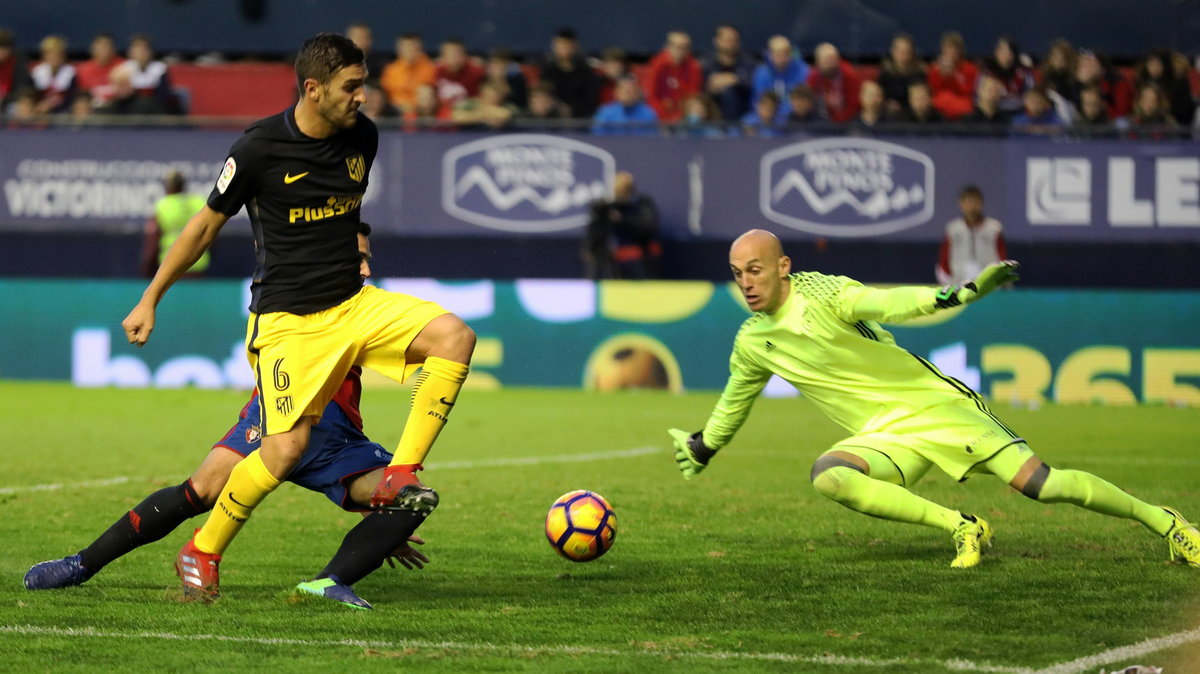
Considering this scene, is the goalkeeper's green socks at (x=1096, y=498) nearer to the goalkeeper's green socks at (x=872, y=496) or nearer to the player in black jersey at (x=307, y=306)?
the goalkeeper's green socks at (x=872, y=496)

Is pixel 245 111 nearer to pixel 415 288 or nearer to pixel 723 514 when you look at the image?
pixel 415 288

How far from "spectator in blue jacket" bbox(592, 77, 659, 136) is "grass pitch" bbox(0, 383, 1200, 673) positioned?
6.41 meters

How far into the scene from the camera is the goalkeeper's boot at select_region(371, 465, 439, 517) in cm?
589

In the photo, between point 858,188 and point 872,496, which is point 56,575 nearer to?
point 872,496

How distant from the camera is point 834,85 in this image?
1867cm

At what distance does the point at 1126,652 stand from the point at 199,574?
3325 mm

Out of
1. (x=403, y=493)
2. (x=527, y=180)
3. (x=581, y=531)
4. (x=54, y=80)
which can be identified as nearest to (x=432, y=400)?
(x=403, y=493)

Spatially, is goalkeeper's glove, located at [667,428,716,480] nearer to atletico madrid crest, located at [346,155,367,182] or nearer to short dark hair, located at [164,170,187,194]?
atletico madrid crest, located at [346,155,367,182]

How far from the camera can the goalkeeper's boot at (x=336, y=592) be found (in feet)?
20.0

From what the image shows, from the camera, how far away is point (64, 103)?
19.3 meters

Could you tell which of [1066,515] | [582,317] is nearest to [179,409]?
[582,317]

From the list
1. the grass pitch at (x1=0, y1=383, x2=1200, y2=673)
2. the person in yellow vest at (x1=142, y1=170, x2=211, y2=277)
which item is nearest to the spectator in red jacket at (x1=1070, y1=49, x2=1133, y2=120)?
the grass pitch at (x1=0, y1=383, x2=1200, y2=673)

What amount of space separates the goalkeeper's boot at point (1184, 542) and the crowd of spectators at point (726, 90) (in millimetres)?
11030

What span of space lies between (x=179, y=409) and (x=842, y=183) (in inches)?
288
